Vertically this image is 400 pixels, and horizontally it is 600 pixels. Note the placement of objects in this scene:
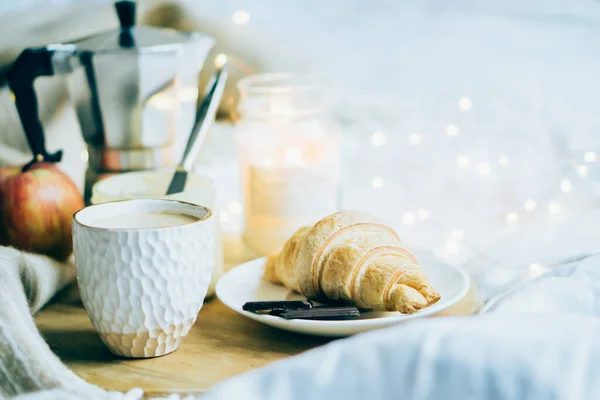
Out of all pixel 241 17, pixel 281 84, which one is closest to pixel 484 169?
pixel 281 84

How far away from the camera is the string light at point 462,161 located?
1.16 metres

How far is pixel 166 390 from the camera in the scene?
1.85ft

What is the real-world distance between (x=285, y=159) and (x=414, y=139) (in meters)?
0.32

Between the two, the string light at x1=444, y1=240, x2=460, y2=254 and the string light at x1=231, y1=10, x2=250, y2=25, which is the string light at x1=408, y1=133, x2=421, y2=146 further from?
the string light at x1=231, y1=10, x2=250, y2=25

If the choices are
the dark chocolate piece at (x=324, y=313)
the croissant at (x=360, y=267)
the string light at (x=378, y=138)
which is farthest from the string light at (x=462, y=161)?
the dark chocolate piece at (x=324, y=313)

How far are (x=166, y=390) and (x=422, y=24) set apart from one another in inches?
31.3

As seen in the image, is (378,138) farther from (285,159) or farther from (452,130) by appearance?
(285,159)

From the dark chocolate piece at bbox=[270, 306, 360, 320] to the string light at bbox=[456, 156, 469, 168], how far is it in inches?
23.0

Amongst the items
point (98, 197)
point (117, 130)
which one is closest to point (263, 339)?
point (98, 197)

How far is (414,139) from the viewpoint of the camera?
1163mm

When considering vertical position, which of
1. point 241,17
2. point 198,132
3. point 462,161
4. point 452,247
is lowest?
point 452,247

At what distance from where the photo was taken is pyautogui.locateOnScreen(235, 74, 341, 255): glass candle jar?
35.5 inches

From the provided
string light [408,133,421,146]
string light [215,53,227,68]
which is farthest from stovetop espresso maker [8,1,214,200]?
string light [408,133,421,146]

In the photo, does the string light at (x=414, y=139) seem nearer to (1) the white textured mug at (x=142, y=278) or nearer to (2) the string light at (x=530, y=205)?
(2) the string light at (x=530, y=205)
